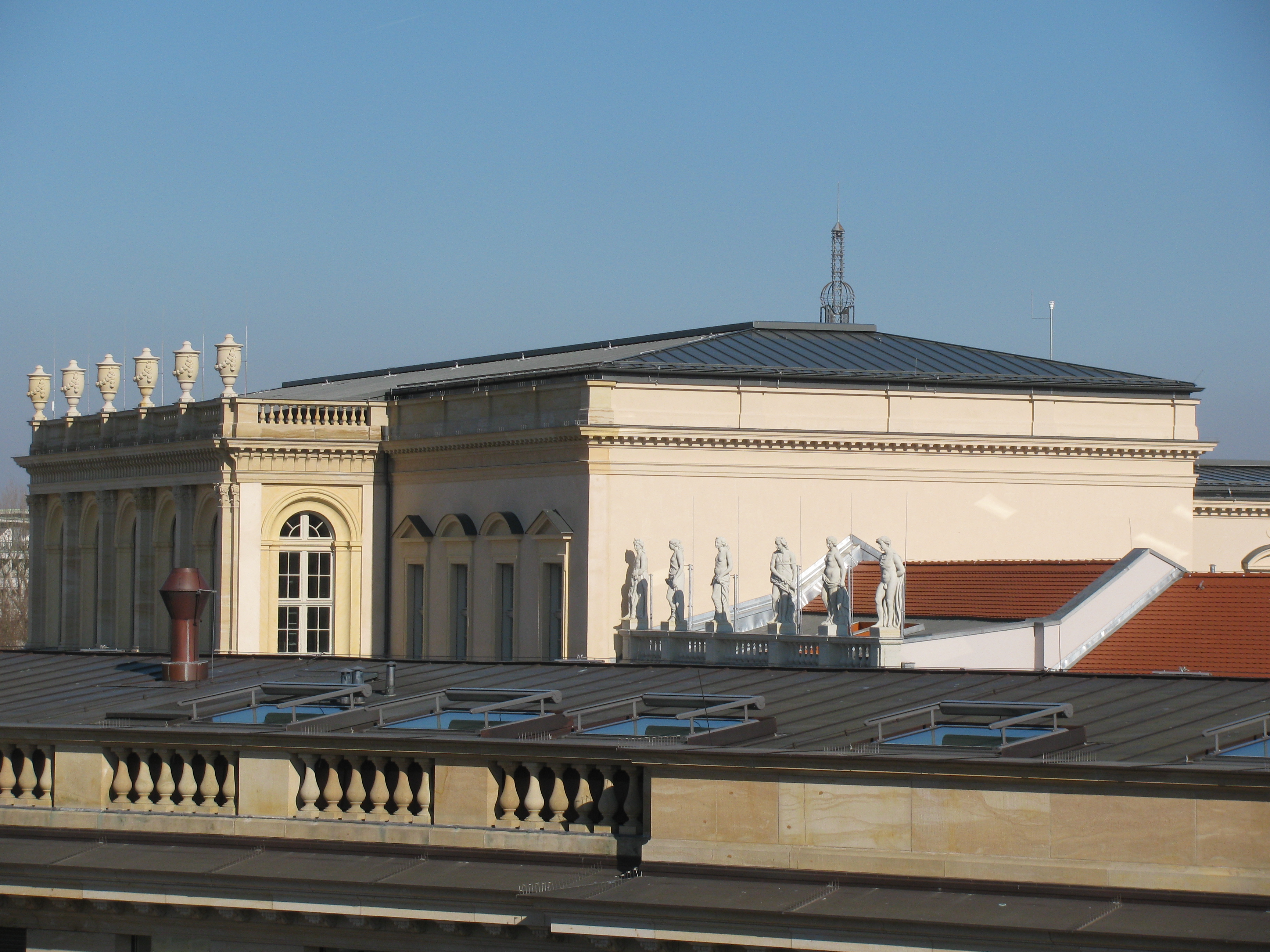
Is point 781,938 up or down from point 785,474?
down

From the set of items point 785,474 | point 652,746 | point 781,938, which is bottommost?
point 781,938

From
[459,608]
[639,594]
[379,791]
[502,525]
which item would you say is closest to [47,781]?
[379,791]

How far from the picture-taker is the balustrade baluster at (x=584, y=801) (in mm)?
18422

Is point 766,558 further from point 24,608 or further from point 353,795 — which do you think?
point 24,608

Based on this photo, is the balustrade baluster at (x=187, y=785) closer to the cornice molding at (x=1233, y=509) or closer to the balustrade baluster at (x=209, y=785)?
the balustrade baluster at (x=209, y=785)

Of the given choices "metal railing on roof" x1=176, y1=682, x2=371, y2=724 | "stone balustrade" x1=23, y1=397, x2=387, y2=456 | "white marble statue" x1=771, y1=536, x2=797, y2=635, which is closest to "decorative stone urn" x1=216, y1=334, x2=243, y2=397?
"stone balustrade" x1=23, y1=397, x2=387, y2=456

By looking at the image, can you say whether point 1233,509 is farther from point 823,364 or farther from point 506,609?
point 506,609

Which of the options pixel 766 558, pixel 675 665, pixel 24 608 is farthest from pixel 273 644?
pixel 24 608

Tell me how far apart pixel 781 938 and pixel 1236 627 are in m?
35.3

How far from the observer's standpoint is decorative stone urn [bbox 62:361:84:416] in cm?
8925

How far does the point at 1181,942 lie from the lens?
49.1ft

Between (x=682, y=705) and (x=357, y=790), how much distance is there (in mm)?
3819

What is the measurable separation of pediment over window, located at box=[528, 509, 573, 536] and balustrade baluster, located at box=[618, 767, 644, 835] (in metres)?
43.9

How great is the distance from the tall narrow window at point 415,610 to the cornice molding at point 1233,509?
26.5m
